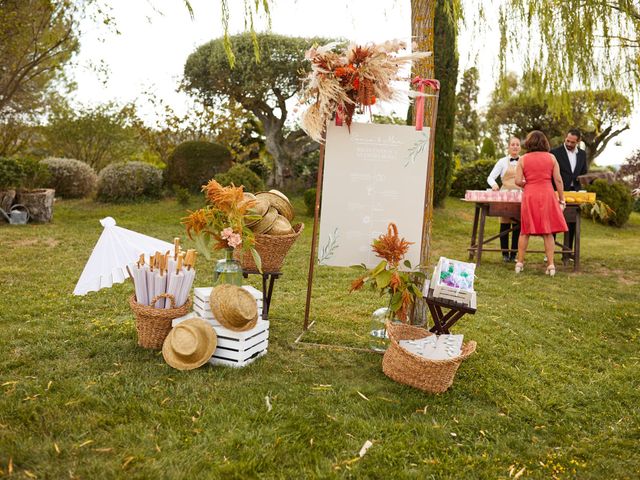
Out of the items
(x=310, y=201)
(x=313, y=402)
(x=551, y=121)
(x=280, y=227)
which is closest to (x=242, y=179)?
(x=310, y=201)

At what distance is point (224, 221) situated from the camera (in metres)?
3.96

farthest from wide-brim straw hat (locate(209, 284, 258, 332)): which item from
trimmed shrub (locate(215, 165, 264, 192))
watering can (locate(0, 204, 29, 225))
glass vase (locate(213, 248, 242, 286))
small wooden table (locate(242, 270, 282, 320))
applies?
watering can (locate(0, 204, 29, 225))

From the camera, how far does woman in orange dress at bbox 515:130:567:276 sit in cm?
714

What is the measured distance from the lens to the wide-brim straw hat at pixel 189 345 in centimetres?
357

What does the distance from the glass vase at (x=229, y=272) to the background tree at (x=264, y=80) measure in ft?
32.8

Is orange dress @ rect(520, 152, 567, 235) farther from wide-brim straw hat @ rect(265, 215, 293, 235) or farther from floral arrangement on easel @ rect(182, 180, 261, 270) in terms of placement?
floral arrangement on easel @ rect(182, 180, 261, 270)

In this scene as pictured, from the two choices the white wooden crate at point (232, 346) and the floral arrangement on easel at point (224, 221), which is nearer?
the white wooden crate at point (232, 346)

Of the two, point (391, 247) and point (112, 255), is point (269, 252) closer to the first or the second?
point (391, 247)

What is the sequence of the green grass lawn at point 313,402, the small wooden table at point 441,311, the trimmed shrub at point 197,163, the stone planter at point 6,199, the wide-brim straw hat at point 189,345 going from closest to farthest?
the green grass lawn at point 313,402 → the wide-brim straw hat at point 189,345 → the small wooden table at point 441,311 → the stone planter at point 6,199 → the trimmed shrub at point 197,163

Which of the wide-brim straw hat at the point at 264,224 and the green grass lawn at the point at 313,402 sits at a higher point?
the wide-brim straw hat at the point at 264,224

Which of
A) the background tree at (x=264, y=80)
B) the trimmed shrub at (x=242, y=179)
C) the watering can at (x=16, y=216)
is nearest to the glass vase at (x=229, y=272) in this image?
the trimmed shrub at (x=242, y=179)

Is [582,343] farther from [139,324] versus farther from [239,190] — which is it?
[139,324]

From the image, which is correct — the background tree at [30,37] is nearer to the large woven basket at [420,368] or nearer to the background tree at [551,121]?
the large woven basket at [420,368]

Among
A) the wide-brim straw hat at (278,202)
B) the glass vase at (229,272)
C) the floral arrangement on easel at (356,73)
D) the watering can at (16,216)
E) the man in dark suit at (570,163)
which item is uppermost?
the floral arrangement on easel at (356,73)
